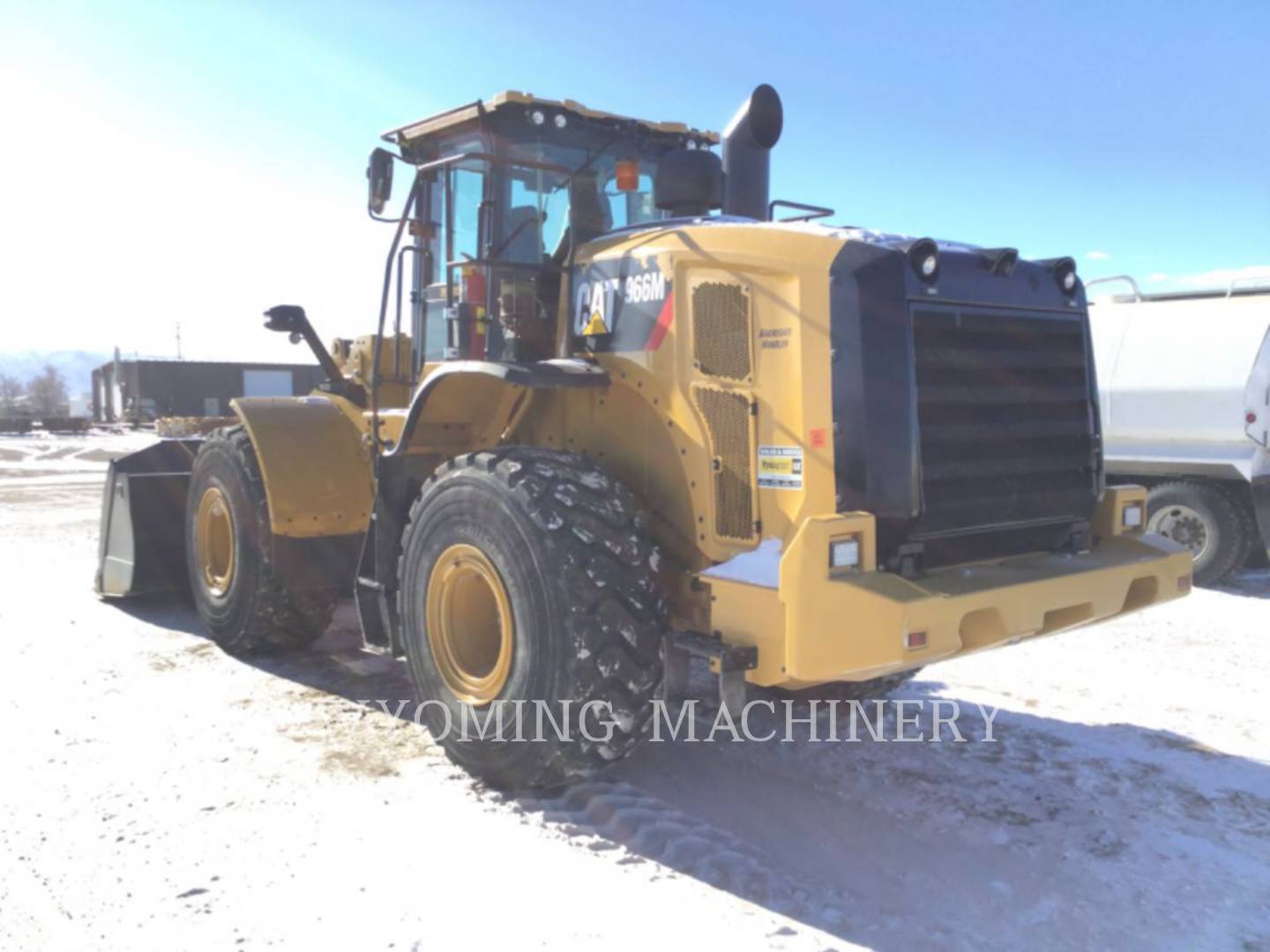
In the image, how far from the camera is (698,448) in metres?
4.02

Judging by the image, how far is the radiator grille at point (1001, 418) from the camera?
3.86m

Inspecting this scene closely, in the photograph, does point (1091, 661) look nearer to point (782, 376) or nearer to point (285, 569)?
point (782, 376)

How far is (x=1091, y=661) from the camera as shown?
264 inches

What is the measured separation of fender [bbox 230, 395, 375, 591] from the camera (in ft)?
19.5

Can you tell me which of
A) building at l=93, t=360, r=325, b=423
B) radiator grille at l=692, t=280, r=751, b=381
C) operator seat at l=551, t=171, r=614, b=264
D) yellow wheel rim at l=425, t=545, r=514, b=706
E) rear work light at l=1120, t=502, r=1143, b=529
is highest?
building at l=93, t=360, r=325, b=423

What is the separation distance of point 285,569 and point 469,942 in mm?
3436

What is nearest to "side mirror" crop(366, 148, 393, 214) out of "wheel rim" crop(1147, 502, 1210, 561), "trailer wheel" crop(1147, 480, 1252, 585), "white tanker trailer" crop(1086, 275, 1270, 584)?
"trailer wheel" crop(1147, 480, 1252, 585)

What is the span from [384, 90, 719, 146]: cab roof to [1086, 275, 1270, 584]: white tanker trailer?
6.21 metres

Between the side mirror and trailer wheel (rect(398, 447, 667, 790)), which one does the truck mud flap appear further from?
the side mirror

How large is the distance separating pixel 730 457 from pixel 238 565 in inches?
146

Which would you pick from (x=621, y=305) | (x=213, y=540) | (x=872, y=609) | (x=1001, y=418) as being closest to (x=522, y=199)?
(x=621, y=305)

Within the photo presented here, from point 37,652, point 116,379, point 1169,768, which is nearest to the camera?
point 1169,768

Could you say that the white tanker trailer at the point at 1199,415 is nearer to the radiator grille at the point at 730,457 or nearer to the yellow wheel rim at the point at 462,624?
the radiator grille at the point at 730,457

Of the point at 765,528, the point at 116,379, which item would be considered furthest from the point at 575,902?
the point at 116,379
